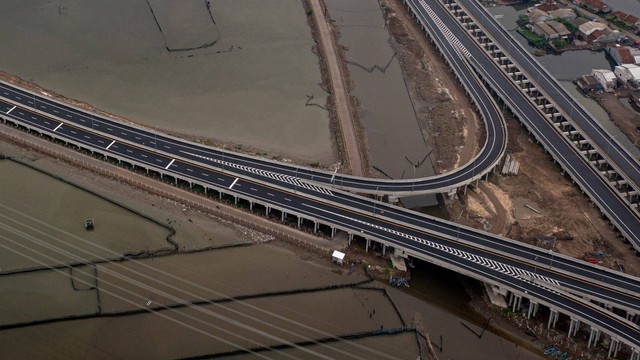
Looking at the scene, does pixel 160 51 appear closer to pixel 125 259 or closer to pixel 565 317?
pixel 125 259

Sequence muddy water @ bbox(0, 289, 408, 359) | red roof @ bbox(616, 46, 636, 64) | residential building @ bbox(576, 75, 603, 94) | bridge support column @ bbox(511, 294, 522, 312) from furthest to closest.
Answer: red roof @ bbox(616, 46, 636, 64) < residential building @ bbox(576, 75, 603, 94) < bridge support column @ bbox(511, 294, 522, 312) < muddy water @ bbox(0, 289, 408, 359)

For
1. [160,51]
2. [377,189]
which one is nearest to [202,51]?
[160,51]

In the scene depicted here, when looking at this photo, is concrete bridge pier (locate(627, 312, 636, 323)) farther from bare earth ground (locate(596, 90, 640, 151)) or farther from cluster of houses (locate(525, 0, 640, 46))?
cluster of houses (locate(525, 0, 640, 46))

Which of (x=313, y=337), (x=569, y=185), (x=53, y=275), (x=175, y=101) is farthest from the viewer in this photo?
(x=175, y=101)

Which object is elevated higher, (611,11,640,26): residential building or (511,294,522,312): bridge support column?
(611,11,640,26): residential building

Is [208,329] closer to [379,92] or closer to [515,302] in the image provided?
[515,302]

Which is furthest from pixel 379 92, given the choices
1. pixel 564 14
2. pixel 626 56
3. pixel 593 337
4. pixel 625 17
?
pixel 625 17

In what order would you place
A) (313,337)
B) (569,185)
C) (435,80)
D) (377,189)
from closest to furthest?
(313,337) → (377,189) → (569,185) → (435,80)

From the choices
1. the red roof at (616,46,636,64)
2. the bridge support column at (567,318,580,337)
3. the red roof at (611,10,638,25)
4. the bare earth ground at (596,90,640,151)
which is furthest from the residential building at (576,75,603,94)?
the bridge support column at (567,318,580,337)
